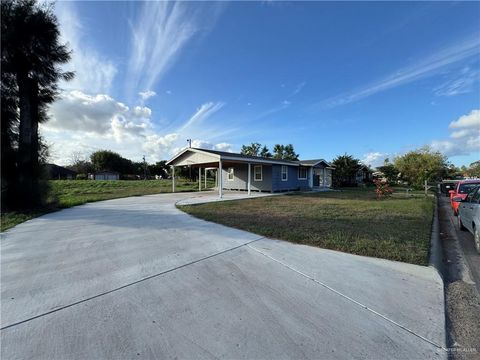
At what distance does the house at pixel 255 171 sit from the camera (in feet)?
Result: 53.2

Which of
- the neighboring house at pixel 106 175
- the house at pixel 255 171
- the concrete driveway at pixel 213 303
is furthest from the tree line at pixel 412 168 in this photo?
the neighboring house at pixel 106 175

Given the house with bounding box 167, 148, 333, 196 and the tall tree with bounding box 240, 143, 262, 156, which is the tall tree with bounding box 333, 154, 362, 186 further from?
the tall tree with bounding box 240, 143, 262, 156

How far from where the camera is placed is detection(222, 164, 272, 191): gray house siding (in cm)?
1867

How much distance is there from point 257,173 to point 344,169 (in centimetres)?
1405

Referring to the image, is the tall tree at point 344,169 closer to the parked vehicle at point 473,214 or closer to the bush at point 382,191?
the bush at point 382,191

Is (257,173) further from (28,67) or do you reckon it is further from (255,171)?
(28,67)

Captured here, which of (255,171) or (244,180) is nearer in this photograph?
(255,171)

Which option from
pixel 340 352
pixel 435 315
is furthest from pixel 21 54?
pixel 435 315

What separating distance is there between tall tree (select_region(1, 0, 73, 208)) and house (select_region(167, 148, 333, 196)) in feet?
26.8

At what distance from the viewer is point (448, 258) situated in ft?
15.4

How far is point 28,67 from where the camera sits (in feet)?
31.9

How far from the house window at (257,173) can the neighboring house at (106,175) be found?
55.2 meters

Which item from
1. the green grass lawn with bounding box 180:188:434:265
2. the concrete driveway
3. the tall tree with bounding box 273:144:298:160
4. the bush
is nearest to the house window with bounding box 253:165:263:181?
the bush

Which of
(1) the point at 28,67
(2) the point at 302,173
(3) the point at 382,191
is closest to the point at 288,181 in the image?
(2) the point at 302,173
